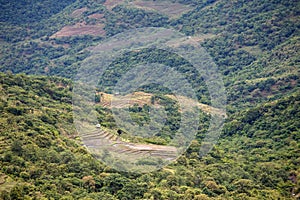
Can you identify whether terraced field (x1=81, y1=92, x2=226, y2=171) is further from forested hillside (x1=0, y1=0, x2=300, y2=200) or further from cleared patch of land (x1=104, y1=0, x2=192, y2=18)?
cleared patch of land (x1=104, y1=0, x2=192, y2=18)

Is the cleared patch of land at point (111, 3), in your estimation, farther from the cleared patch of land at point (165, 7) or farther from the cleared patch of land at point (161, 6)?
the cleared patch of land at point (165, 7)

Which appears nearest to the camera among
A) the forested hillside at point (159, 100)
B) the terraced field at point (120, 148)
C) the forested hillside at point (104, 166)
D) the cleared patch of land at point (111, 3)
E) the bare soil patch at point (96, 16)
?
the forested hillside at point (104, 166)

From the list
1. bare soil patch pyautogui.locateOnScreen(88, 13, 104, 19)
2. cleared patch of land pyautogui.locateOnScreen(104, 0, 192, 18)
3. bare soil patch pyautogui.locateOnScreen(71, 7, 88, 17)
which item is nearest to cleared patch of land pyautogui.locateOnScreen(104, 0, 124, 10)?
cleared patch of land pyautogui.locateOnScreen(104, 0, 192, 18)

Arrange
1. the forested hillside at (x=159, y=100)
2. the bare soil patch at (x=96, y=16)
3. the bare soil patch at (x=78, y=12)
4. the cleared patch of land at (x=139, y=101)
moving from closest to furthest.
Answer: the forested hillside at (x=159, y=100) → the cleared patch of land at (x=139, y=101) → the bare soil patch at (x=96, y=16) → the bare soil patch at (x=78, y=12)

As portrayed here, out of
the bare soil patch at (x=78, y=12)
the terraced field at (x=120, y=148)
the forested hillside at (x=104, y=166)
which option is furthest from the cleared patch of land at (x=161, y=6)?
the terraced field at (x=120, y=148)

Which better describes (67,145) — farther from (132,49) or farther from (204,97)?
(132,49)

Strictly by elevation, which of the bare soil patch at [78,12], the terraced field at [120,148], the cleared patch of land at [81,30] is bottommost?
the cleared patch of land at [81,30]

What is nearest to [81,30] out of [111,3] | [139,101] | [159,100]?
[111,3]

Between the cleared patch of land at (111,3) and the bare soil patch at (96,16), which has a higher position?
the cleared patch of land at (111,3)
